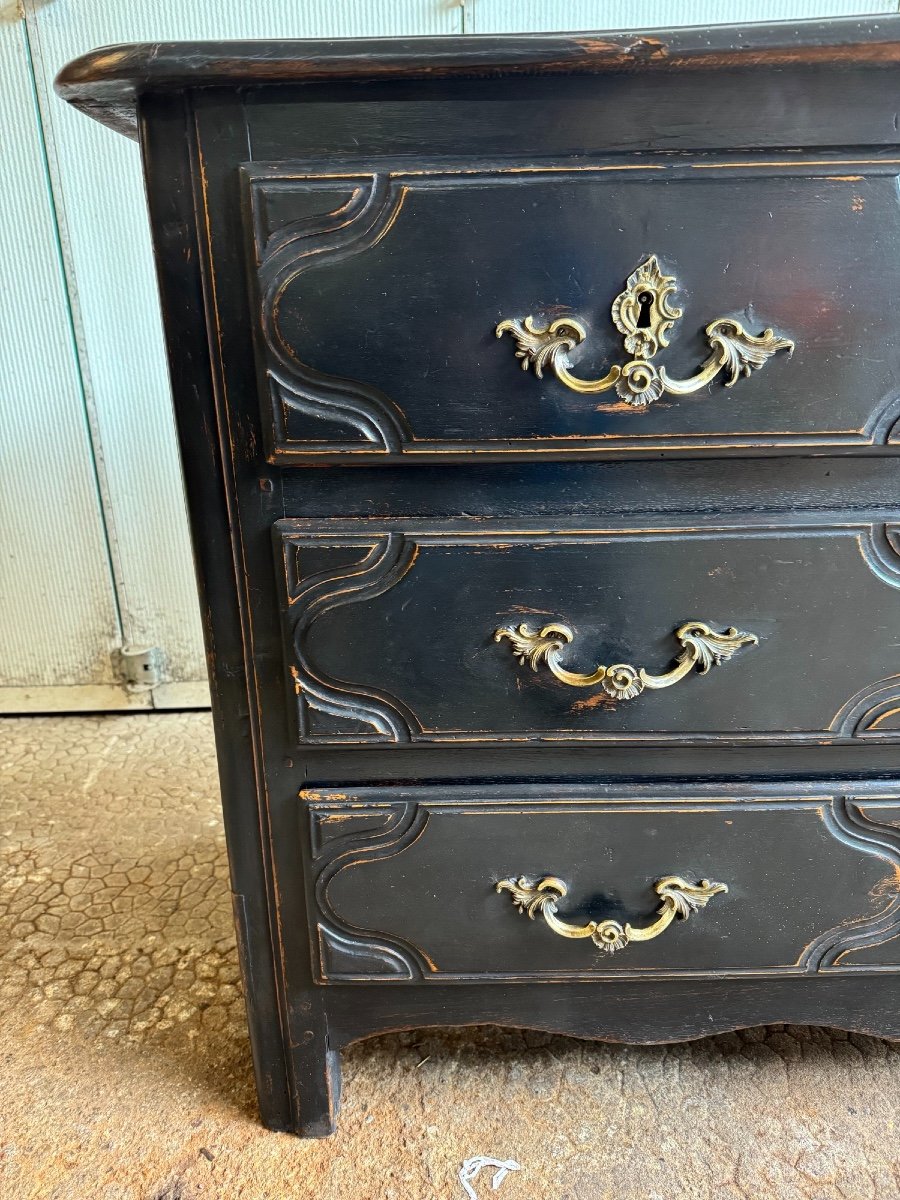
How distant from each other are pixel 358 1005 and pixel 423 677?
1.16ft

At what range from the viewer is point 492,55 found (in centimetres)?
53

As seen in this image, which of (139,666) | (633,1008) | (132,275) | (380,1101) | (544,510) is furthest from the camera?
(139,666)

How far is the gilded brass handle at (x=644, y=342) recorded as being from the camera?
1.89ft

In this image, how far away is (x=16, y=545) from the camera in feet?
5.33

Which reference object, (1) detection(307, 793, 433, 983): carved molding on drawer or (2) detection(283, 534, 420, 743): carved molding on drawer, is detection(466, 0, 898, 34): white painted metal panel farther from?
(1) detection(307, 793, 433, 983): carved molding on drawer

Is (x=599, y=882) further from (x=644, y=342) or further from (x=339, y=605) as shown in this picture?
(x=644, y=342)

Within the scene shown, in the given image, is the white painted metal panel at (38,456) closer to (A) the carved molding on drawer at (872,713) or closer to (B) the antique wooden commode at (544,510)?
(B) the antique wooden commode at (544,510)

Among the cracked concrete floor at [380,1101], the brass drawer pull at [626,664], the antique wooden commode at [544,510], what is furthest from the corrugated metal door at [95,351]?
the brass drawer pull at [626,664]

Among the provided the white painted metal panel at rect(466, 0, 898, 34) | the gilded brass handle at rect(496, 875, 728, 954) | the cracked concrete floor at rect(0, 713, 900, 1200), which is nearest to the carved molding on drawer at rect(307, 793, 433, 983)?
the gilded brass handle at rect(496, 875, 728, 954)

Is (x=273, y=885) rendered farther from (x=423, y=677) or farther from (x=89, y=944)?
(x=89, y=944)

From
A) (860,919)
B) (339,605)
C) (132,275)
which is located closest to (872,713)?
(860,919)

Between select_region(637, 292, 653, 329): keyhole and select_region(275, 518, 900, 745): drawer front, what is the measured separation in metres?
0.15

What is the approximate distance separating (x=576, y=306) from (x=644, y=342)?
56mm

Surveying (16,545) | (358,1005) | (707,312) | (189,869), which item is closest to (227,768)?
(358,1005)
